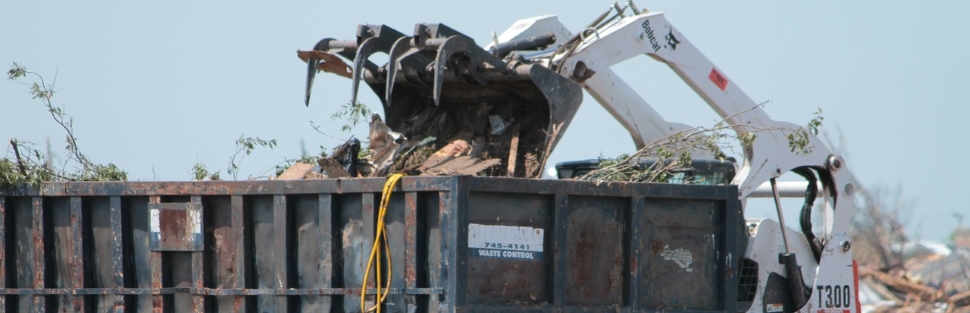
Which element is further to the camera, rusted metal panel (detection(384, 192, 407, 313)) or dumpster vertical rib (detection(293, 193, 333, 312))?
dumpster vertical rib (detection(293, 193, 333, 312))

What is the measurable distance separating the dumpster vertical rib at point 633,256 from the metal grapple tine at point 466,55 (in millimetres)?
1077

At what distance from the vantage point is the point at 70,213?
636 centimetres

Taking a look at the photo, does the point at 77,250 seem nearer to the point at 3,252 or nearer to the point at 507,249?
the point at 3,252

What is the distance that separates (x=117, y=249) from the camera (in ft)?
20.3

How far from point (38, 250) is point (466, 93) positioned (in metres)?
2.52

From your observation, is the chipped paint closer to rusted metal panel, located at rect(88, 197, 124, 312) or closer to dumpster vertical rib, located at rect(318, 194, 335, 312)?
dumpster vertical rib, located at rect(318, 194, 335, 312)

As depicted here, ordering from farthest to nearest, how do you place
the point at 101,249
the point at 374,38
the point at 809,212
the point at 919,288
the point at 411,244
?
1. the point at 919,288
2. the point at 809,212
3. the point at 374,38
4. the point at 101,249
5. the point at 411,244

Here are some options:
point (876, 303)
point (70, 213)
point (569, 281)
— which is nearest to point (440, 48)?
point (569, 281)

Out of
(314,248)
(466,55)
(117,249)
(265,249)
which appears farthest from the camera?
(466,55)

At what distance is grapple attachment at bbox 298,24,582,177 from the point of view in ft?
21.8

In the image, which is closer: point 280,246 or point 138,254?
point 280,246

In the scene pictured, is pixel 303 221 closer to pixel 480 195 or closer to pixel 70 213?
pixel 480 195

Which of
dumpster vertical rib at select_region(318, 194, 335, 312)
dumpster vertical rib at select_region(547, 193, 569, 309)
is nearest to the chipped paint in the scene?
dumpster vertical rib at select_region(547, 193, 569, 309)

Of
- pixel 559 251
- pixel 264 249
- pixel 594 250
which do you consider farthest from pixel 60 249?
pixel 594 250
